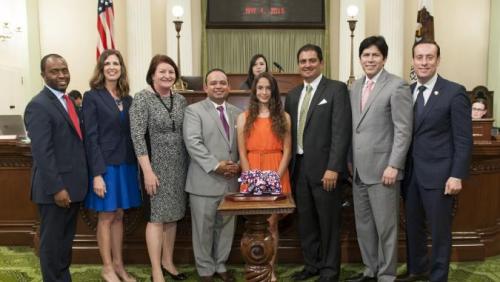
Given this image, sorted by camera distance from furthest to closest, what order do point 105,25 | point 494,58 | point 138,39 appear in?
point 494,58 < point 138,39 < point 105,25

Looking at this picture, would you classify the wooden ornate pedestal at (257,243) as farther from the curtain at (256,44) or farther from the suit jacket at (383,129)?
the curtain at (256,44)

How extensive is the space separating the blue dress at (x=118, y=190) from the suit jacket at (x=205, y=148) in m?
0.39

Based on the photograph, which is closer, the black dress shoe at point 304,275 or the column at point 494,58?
the black dress shoe at point 304,275

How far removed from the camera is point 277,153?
329 cm

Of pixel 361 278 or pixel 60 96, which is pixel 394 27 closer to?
pixel 361 278

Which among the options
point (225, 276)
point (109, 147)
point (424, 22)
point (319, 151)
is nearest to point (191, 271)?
point (225, 276)

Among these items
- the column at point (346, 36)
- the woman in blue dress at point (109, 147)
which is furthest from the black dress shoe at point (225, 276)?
the column at point (346, 36)

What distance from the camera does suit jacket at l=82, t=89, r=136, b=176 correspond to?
314cm

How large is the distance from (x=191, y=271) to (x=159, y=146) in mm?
1176

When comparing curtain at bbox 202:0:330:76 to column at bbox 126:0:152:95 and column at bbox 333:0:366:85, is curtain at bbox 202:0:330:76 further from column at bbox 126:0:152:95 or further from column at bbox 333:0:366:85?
column at bbox 126:0:152:95

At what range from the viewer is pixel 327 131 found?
329cm

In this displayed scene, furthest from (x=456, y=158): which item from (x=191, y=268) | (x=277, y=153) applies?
(x=191, y=268)

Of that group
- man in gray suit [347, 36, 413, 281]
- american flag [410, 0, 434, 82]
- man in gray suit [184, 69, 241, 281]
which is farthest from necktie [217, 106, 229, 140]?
american flag [410, 0, 434, 82]

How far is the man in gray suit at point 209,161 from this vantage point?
10.8 feet
